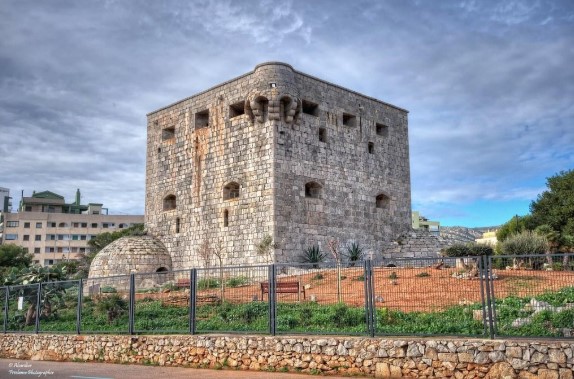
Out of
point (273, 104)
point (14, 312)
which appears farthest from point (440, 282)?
point (273, 104)

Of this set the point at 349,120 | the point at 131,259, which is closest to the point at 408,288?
the point at 349,120

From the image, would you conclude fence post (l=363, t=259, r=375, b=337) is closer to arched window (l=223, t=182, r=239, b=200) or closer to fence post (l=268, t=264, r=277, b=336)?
fence post (l=268, t=264, r=277, b=336)

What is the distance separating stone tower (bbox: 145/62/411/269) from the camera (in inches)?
948

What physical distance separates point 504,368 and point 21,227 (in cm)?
7842

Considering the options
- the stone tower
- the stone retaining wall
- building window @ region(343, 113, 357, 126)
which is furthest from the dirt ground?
building window @ region(343, 113, 357, 126)

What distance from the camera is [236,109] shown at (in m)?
26.5

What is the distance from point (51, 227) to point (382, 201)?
61389 mm

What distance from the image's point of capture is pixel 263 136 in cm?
2438

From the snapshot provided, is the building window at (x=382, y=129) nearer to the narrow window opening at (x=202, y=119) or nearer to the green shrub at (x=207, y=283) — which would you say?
the narrow window opening at (x=202, y=119)

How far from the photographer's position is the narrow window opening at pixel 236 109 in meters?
26.0

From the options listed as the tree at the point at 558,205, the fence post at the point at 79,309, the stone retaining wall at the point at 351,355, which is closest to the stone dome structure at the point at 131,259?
the fence post at the point at 79,309

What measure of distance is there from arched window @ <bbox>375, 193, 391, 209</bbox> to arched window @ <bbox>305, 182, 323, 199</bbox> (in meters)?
4.28

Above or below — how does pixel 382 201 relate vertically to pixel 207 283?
above

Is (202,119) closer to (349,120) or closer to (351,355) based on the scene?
(349,120)
